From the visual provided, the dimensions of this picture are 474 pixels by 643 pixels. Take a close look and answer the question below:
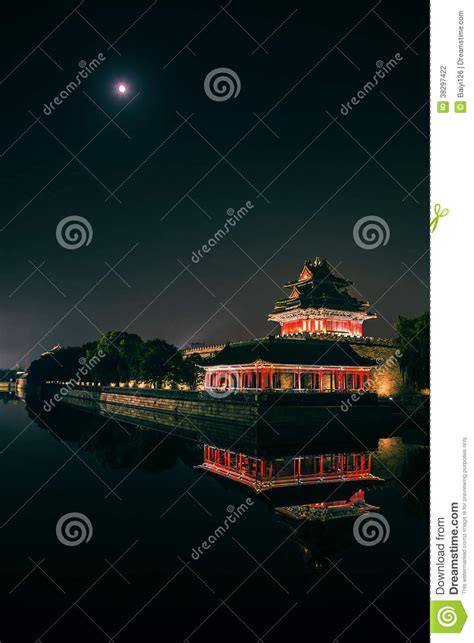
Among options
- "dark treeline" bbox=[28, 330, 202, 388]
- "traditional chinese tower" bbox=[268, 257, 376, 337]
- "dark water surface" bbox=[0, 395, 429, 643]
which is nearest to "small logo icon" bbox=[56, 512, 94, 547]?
"dark water surface" bbox=[0, 395, 429, 643]

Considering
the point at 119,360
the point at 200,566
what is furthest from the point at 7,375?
the point at 200,566

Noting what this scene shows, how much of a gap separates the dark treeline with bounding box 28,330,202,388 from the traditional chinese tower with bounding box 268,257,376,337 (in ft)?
38.2

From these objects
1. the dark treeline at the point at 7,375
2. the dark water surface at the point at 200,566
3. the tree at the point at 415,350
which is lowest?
the dark treeline at the point at 7,375

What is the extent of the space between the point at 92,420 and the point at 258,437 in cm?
1731

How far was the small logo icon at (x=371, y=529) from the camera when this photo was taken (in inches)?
387

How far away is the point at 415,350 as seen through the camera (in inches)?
1430

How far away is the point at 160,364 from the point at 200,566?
123ft

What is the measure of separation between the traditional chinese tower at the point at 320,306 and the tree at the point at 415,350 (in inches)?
471
